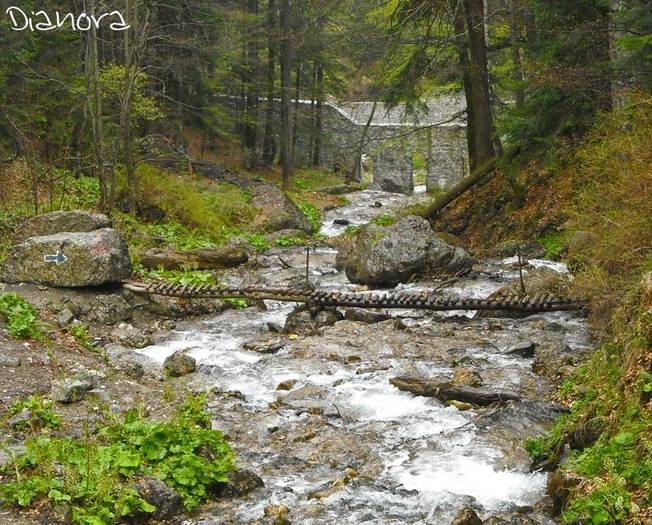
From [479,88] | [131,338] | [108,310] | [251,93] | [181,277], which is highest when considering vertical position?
[251,93]

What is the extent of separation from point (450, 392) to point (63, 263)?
297 inches

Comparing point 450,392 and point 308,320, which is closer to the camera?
point 450,392

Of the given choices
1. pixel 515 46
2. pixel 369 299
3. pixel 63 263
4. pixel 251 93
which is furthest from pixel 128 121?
pixel 251 93

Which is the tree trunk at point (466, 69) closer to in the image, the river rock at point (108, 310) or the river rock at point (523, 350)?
the river rock at point (523, 350)

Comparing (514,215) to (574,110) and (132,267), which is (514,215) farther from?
(132,267)

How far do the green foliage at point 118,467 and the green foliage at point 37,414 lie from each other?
1.74ft

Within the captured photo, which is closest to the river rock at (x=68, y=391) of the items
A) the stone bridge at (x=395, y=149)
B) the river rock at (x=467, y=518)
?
the river rock at (x=467, y=518)

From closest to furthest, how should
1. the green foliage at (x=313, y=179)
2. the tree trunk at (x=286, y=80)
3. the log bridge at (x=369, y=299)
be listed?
the log bridge at (x=369, y=299), the tree trunk at (x=286, y=80), the green foliage at (x=313, y=179)

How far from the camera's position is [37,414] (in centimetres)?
674

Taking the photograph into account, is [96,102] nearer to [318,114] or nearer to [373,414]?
[373,414]

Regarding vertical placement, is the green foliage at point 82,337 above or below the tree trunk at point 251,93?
below

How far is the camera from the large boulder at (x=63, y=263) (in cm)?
1238

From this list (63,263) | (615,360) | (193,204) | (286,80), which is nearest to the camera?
(615,360)

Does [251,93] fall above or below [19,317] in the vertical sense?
above
